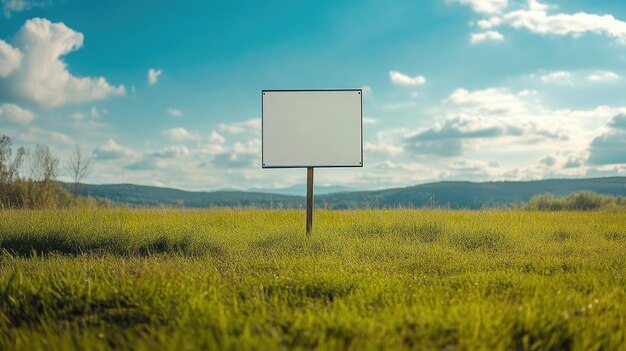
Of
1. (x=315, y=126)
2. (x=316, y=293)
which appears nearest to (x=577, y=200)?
(x=315, y=126)

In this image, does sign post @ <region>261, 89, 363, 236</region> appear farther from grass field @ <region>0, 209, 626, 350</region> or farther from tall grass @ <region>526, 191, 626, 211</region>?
tall grass @ <region>526, 191, 626, 211</region>

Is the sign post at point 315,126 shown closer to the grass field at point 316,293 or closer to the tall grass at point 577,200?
the grass field at point 316,293

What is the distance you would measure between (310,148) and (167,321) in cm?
855

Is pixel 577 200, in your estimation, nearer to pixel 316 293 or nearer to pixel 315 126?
pixel 315 126

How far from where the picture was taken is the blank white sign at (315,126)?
1301 centimetres

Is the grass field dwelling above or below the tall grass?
below

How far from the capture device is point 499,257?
9.58 m

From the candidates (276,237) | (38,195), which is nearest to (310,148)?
(276,237)

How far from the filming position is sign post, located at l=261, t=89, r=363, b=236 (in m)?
13.0

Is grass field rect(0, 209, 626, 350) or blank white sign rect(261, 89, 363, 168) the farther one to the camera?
blank white sign rect(261, 89, 363, 168)

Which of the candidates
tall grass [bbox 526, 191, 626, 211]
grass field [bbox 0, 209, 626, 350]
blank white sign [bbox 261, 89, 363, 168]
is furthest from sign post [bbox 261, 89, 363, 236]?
tall grass [bbox 526, 191, 626, 211]

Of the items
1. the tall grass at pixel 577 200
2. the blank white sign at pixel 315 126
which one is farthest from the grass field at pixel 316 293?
the tall grass at pixel 577 200

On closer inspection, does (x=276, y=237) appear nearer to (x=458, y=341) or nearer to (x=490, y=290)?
(x=490, y=290)

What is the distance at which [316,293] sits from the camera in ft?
20.3
